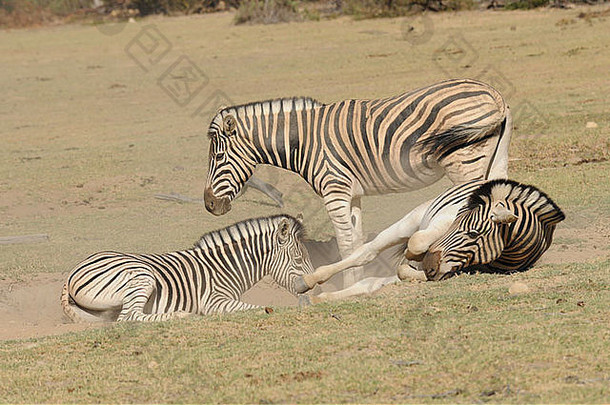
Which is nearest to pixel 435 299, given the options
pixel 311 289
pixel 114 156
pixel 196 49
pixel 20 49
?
pixel 311 289

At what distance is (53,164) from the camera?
11898 millimetres

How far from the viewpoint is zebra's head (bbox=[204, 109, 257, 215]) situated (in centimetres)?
693

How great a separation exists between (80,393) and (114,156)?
8.41m

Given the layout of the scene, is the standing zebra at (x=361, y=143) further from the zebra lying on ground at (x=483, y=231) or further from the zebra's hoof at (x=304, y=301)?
the zebra's hoof at (x=304, y=301)

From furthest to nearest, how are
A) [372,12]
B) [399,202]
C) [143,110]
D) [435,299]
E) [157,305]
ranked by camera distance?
[372,12]
[143,110]
[399,202]
[157,305]
[435,299]

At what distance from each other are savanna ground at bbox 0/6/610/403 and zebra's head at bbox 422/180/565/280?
16cm

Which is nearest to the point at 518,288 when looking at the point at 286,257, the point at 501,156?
the point at 501,156

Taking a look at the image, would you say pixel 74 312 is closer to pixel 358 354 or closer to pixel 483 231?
pixel 358 354

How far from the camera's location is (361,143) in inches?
266

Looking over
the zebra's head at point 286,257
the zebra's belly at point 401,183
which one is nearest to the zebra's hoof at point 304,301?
the zebra's head at point 286,257

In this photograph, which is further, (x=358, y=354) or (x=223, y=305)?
(x=223, y=305)

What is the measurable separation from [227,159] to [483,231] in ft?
7.04

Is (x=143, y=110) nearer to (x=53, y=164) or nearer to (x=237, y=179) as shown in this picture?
(x=53, y=164)

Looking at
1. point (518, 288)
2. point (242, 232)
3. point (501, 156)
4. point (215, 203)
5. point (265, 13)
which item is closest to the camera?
point (518, 288)
